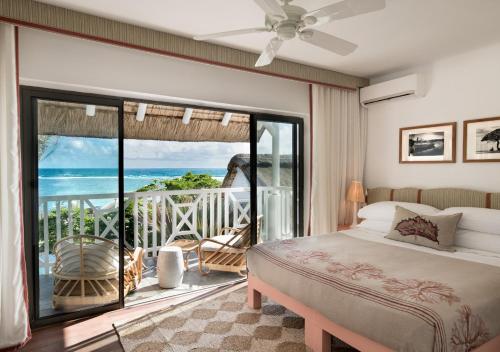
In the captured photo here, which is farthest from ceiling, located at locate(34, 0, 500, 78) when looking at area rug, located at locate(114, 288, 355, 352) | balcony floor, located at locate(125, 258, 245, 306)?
balcony floor, located at locate(125, 258, 245, 306)

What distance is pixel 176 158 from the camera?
8758 mm

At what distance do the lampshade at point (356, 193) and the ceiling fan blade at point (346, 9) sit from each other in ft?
8.33

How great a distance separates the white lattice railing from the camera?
109 inches

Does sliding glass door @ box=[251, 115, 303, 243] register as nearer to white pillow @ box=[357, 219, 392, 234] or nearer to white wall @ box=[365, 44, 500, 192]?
white pillow @ box=[357, 219, 392, 234]

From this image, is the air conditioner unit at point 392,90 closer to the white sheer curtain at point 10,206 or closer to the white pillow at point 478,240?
the white pillow at point 478,240

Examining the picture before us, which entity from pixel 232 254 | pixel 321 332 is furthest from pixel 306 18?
pixel 232 254

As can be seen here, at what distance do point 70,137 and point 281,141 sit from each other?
2337 mm

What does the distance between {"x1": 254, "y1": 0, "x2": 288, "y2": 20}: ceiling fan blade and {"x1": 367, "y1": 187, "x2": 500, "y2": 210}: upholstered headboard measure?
2.67m

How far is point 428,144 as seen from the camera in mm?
3689

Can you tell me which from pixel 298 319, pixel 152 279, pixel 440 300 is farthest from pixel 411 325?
pixel 152 279

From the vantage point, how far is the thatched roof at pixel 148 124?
274 cm

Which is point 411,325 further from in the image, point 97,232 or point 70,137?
point 70,137

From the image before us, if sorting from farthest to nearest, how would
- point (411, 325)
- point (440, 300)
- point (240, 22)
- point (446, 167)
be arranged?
point (446, 167), point (240, 22), point (440, 300), point (411, 325)

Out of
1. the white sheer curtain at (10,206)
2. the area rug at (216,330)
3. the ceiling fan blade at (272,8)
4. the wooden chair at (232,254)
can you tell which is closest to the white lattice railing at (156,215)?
the white sheer curtain at (10,206)
